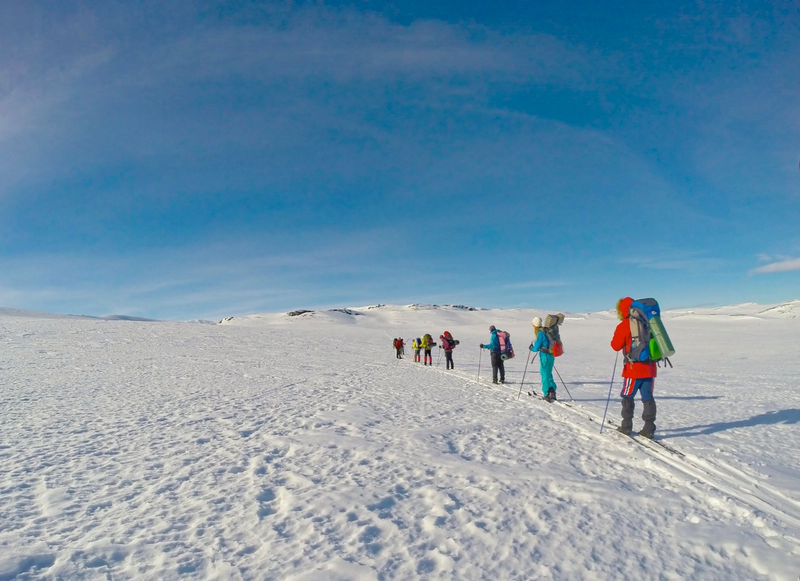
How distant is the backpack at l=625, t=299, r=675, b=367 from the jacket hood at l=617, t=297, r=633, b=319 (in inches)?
9.8

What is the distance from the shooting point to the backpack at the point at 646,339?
6.59 metres

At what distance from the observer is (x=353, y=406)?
29.6 feet

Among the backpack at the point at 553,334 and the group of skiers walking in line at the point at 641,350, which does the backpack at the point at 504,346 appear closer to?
the backpack at the point at 553,334

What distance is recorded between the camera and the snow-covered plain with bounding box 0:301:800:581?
3230 millimetres

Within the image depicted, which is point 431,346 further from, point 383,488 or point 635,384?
point 383,488

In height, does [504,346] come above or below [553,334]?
below

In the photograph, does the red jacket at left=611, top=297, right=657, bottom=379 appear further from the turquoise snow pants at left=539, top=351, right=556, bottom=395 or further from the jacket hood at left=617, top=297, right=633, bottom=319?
the turquoise snow pants at left=539, top=351, right=556, bottom=395

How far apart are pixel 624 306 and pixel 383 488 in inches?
203

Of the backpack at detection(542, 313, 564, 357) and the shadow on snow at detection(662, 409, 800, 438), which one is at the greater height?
the backpack at detection(542, 313, 564, 357)

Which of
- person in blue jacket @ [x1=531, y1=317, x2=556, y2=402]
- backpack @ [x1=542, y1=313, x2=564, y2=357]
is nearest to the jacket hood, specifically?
backpack @ [x1=542, y1=313, x2=564, y2=357]

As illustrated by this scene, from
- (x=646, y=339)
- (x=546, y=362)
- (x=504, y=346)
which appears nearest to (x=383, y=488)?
(x=646, y=339)

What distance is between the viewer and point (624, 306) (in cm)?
720

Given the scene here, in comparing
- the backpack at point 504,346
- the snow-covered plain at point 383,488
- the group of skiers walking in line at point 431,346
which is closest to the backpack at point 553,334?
the snow-covered plain at point 383,488

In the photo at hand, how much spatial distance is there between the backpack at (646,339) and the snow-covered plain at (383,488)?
1.34 m
